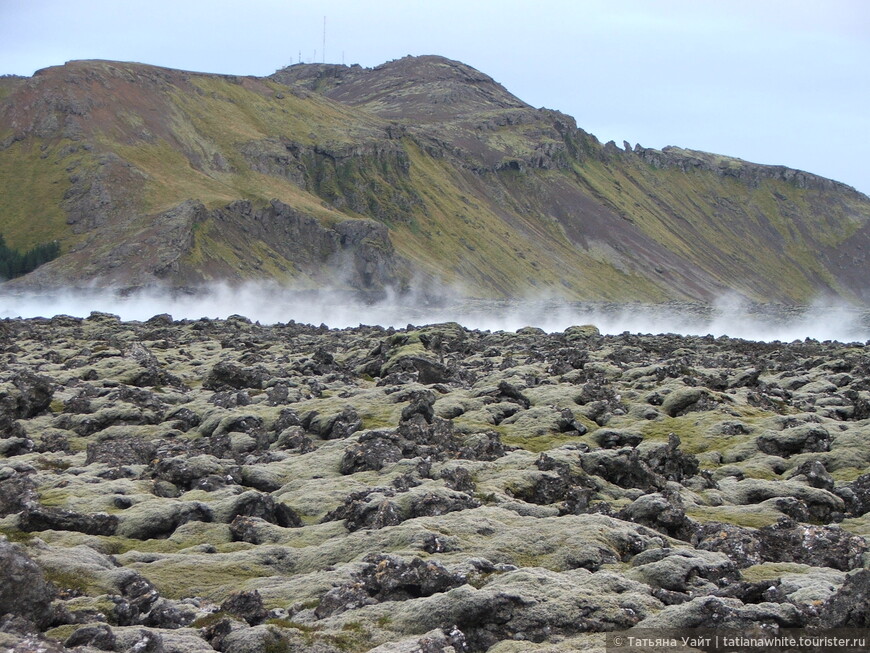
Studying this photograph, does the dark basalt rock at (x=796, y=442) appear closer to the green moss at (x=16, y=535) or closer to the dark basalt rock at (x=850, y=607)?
the dark basalt rock at (x=850, y=607)

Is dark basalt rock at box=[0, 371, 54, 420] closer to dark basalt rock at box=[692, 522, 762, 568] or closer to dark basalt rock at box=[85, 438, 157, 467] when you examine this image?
dark basalt rock at box=[85, 438, 157, 467]

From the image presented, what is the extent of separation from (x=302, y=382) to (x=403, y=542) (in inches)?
1015

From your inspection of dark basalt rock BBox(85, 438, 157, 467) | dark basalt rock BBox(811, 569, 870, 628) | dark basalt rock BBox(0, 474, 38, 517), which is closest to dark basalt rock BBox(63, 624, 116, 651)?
dark basalt rock BBox(0, 474, 38, 517)

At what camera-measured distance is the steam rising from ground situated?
466 ft

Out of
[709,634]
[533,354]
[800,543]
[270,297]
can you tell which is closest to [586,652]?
[709,634]

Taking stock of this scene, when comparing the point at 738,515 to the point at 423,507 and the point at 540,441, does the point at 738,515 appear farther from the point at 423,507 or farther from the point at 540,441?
the point at 540,441

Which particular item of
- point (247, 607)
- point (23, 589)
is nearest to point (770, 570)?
point (247, 607)

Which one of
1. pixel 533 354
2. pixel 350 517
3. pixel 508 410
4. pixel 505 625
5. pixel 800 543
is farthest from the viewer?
pixel 533 354

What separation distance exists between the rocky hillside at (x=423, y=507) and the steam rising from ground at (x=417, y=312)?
3696 inches

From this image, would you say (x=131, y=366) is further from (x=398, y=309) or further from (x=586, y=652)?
(x=398, y=309)

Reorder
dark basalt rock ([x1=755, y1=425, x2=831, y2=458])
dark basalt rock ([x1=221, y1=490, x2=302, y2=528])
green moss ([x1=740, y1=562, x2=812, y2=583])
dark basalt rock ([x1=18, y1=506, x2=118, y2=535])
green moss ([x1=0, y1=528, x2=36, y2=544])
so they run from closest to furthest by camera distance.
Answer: green moss ([x1=740, y1=562, x2=812, y2=583]) → green moss ([x1=0, y1=528, x2=36, y2=544]) → dark basalt rock ([x1=18, y1=506, x2=118, y2=535]) → dark basalt rock ([x1=221, y1=490, x2=302, y2=528]) → dark basalt rock ([x1=755, y1=425, x2=831, y2=458])

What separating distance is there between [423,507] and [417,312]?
148332 mm

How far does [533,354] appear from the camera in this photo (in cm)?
5781

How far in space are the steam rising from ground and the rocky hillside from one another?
93890mm
